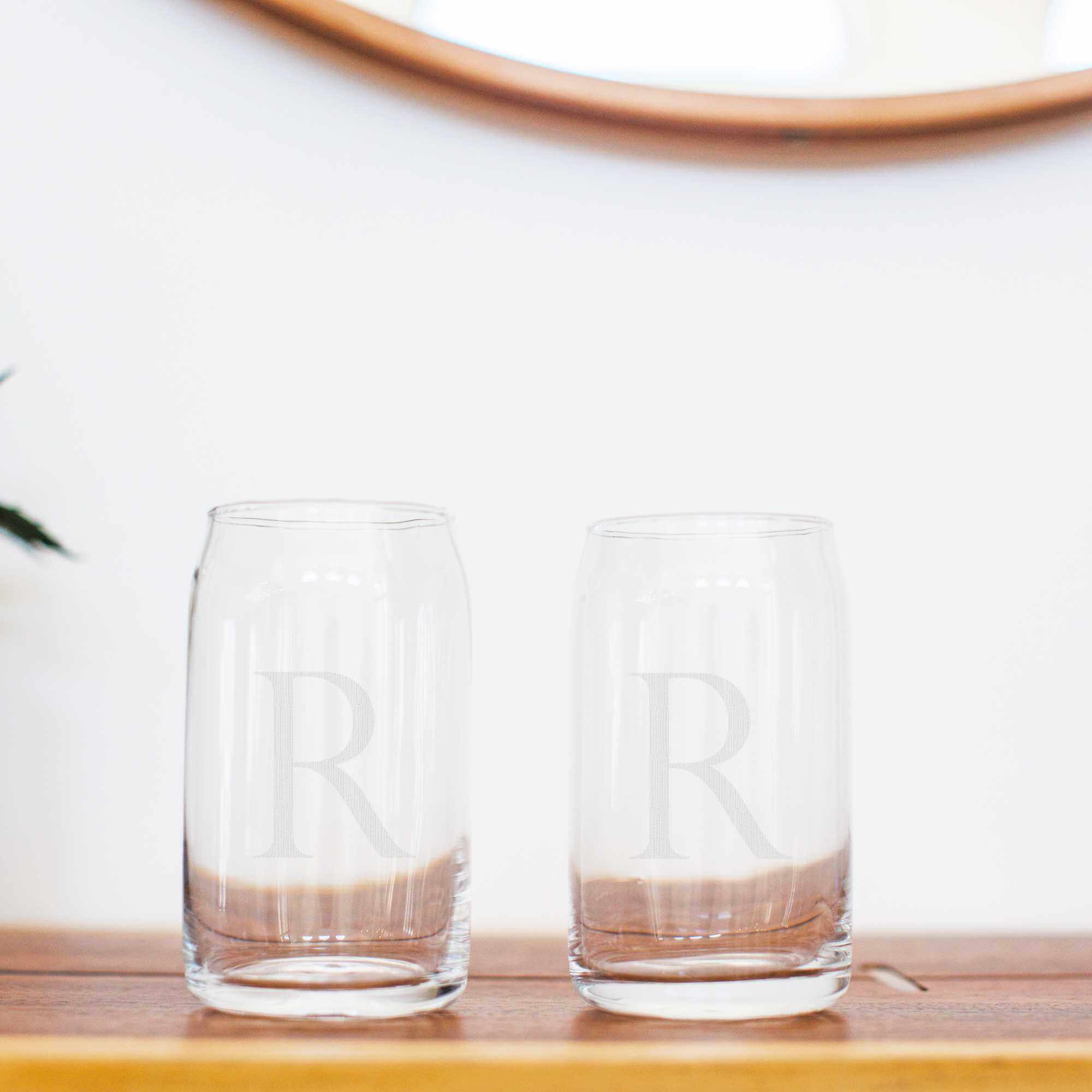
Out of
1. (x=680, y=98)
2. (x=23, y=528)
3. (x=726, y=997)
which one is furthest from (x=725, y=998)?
(x=680, y=98)

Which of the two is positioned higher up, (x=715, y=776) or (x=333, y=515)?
(x=333, y=515)

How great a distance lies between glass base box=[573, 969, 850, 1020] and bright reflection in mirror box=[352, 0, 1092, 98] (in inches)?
19.1

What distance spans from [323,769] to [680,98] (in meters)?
0.43

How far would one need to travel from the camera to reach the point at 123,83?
2.14ft

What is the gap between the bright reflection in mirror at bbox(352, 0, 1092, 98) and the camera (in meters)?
0.63

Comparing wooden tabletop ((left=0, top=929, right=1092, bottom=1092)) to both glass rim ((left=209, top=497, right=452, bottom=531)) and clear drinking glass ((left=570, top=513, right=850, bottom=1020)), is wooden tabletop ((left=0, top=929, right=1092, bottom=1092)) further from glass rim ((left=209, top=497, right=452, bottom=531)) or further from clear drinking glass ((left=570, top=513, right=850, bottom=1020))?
glass rim ((left=209, top=497, right=452, bottom=531))

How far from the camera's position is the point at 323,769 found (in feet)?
1.39

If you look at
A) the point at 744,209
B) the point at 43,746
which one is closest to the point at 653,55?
the point at 744,209

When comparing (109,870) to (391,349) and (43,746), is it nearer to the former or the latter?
(43,746)

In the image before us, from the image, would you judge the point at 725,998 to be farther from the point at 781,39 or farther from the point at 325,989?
the point at 781,39

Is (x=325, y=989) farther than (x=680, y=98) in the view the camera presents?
No

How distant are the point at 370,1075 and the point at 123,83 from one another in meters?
0.57

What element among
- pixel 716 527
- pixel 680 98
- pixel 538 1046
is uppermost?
pixel 680 98

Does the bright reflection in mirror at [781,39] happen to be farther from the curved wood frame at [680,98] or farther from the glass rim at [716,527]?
the glass rim at [716,527]
